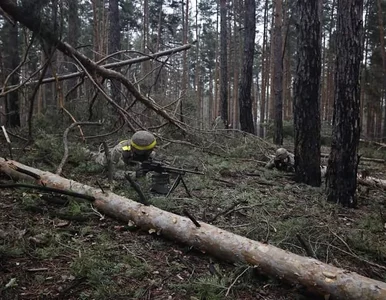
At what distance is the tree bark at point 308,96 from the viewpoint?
6070 mm

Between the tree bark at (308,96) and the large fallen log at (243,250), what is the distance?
3.50m

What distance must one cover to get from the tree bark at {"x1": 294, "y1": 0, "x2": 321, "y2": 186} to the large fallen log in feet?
11.5

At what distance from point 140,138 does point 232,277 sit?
2471 millimetres

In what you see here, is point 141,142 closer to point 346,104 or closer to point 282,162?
point 346,104

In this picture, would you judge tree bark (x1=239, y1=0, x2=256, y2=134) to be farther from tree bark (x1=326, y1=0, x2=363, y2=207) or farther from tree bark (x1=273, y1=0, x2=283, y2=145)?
tree bark (x1=326, y1=0, x2=363, y2=207)

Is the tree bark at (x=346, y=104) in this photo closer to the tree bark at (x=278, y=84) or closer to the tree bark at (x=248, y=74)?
the tree bark at (x=248, y=74)

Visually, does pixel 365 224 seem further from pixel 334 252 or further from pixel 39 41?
pixel 39 41

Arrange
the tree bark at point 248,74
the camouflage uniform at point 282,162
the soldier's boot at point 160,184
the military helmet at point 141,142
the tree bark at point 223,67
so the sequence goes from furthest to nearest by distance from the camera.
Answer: the tree bark at point 223,67 < the tree bark at point 248,74 < the camouflage uniform at point 282,162 < the soldier's boot at point 160,184 < the military helmet at point 141,142

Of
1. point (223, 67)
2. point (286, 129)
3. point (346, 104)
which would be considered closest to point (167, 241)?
point (346, 104)

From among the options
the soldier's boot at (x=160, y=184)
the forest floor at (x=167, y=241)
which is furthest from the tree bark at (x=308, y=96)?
the soldier's boot at (x=160, y=184)

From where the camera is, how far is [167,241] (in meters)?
3.73

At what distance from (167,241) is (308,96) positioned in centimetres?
402

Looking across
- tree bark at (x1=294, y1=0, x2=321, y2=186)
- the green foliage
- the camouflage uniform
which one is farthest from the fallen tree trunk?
the green foliage

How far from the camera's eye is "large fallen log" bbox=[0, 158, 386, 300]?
8.75ft
